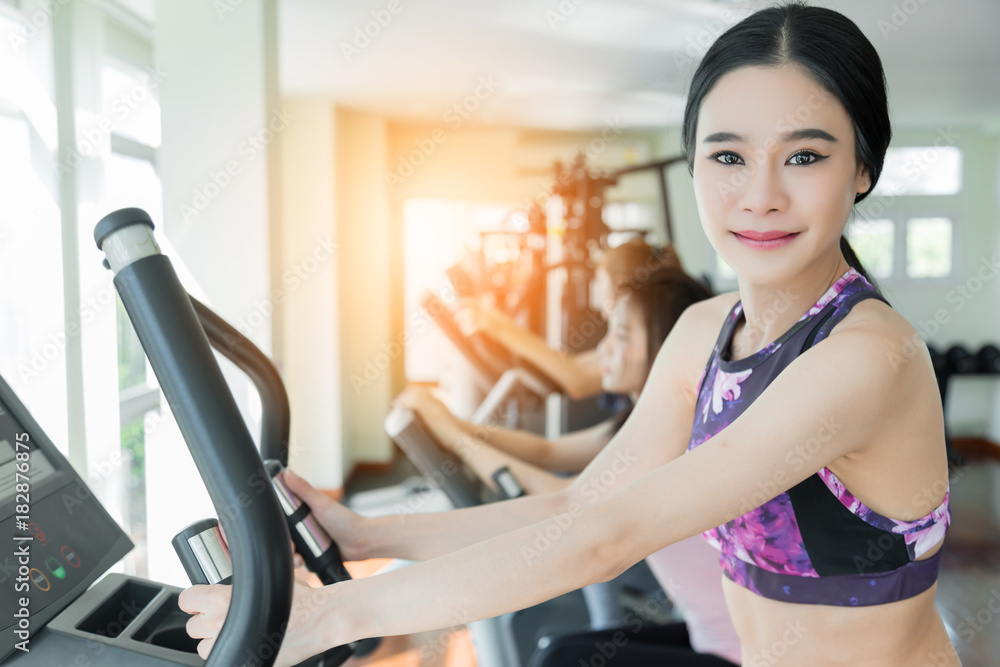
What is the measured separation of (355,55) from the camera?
13.0 ft

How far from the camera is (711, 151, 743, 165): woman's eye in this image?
856mm

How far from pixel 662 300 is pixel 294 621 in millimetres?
1683

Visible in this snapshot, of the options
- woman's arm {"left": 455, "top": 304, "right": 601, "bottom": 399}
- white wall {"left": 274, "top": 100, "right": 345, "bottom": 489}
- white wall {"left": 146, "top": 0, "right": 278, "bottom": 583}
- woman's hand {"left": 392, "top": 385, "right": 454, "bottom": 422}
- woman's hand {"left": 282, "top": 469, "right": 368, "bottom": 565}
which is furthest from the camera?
white wall {"left": 274, "top": 100, "right": 345, "bottom": 489}

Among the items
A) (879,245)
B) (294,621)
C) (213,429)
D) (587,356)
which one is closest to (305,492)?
(294,621)

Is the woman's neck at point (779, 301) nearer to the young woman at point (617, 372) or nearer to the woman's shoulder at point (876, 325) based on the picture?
the woman's shoulder at point (876, 325)

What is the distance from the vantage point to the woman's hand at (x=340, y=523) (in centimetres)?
97

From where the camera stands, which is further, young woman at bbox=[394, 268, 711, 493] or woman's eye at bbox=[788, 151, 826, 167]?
young woman at bbox=[394, 268, 711, 493]

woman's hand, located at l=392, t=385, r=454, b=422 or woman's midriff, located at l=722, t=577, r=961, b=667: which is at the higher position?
woman's hand, located at l=392, t=385, r=454, b=422

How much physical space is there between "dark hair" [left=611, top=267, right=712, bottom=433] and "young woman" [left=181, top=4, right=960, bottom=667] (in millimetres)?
1075

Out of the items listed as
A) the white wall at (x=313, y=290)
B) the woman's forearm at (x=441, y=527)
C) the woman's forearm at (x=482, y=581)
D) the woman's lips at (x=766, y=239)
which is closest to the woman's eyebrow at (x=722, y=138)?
the woman's lips at (x=766, y=239)

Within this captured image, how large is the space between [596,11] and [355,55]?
1.42 m

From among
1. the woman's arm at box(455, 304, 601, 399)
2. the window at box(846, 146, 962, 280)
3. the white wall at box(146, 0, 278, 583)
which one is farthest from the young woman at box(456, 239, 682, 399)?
the window at box(846, 146, 962, 280)

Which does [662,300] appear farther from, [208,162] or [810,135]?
[208,162]

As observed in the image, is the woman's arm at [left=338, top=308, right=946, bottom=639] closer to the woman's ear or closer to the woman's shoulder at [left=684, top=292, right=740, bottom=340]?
the woman's ear
